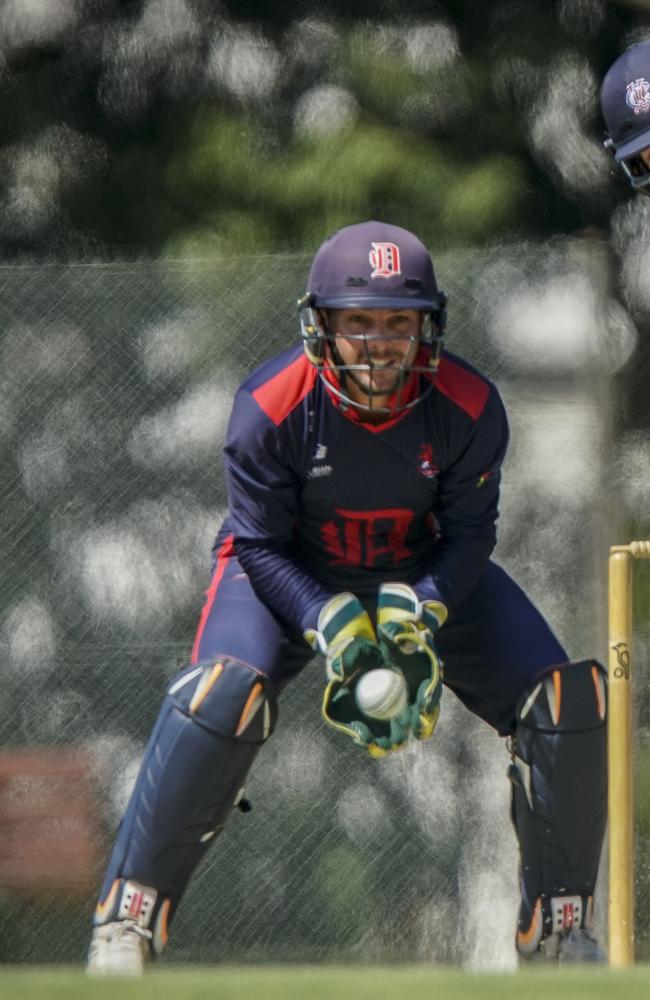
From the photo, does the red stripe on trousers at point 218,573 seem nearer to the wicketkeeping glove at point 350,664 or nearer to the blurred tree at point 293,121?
the wicketkeeping glove at point 350,664

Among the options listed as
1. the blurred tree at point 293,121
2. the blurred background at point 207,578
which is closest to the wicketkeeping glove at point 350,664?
the blurred background at point 207,578

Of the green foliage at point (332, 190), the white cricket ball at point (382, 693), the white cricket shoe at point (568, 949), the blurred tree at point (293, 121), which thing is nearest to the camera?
the white cricket ball at point (382, 693)

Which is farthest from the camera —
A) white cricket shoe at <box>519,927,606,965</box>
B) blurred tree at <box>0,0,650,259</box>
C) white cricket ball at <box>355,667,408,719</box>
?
blurred tree at <box>0,0,650,259</box>

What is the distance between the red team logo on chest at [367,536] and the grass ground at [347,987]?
169 centimetres

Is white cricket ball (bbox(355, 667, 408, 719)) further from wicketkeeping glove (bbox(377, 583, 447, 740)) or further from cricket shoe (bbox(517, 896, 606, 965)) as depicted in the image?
cricket shoe (bbox(517, 896, 606, 965))

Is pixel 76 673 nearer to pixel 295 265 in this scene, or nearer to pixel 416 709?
pixel 295 265

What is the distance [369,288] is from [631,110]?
825 mm

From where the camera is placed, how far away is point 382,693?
4000 millimetres

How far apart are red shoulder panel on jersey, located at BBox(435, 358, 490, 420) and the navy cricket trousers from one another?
0.41 m

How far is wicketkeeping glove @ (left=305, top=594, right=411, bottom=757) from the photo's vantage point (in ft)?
13.3

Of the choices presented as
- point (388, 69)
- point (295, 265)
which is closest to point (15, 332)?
point (295, 265)

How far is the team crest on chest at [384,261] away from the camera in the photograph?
4152 mm

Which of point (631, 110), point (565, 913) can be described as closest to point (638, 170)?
point (631, 110)

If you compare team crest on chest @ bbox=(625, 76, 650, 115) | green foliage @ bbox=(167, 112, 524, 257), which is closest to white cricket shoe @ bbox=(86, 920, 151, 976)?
team crest on chest @ bbox=(625, 76, 650, 115)
